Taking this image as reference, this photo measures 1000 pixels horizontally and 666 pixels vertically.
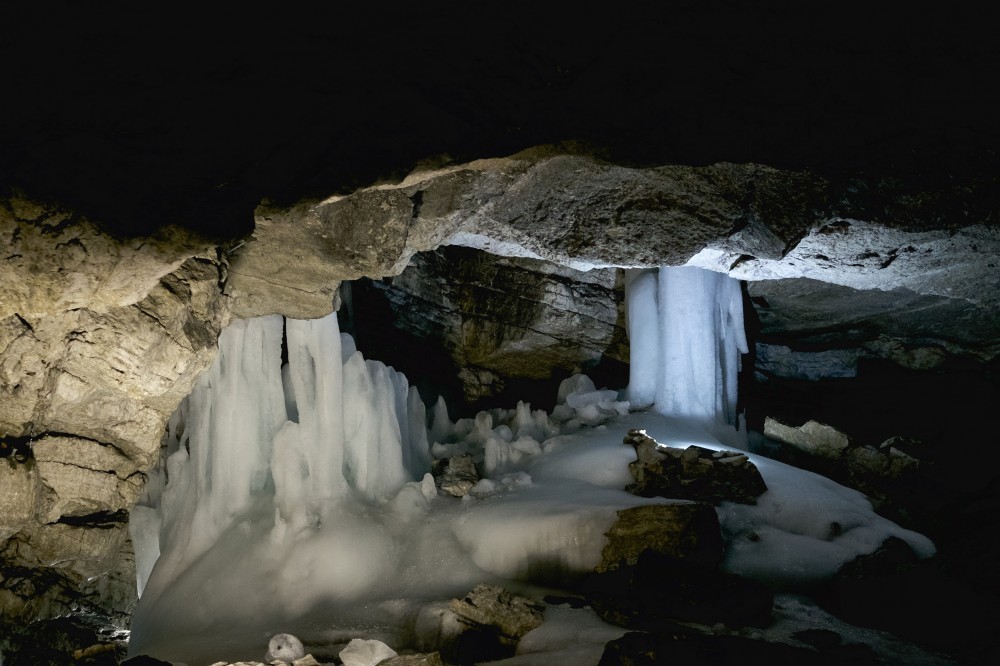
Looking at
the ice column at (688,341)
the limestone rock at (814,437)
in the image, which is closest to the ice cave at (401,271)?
the limestone rock at (814,437)

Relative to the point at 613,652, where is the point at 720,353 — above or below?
above

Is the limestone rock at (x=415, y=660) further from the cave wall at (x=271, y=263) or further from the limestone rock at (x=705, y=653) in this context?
the cave wall at (x=271, y=263)

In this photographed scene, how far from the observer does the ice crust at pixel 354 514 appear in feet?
20.1

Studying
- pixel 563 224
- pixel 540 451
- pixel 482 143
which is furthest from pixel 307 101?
pixel 540 451

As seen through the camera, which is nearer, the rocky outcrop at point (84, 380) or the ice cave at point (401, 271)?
the rocky outcrop at point (84, 380)

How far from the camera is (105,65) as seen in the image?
4.62 metres

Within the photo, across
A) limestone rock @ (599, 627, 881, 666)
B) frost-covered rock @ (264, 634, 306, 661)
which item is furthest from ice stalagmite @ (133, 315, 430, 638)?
limestone rock @ (599, 627, 881, 666)

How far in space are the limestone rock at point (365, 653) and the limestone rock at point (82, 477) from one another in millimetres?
3341

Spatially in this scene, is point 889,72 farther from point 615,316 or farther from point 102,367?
point 615,316

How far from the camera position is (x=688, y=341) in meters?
9.76

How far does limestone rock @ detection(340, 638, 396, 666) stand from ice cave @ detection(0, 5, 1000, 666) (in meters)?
0.02

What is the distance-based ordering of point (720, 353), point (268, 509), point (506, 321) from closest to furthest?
point (268, 509) → point (720, 353) → point (506, 321)

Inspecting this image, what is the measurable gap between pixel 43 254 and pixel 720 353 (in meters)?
8.45

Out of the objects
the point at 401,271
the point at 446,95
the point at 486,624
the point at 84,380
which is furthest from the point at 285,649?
the point at 446,95
